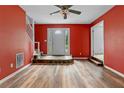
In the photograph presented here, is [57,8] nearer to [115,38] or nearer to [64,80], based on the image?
[115,38]

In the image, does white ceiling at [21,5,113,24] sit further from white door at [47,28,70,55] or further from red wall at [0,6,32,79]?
white door at [47,28,70,55]

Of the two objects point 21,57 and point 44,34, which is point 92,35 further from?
point 21,57

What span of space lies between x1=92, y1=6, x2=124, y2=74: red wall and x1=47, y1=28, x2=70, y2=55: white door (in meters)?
4.36

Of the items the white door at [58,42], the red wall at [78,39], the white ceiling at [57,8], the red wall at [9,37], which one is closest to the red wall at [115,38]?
the white ceiling at [57,8]

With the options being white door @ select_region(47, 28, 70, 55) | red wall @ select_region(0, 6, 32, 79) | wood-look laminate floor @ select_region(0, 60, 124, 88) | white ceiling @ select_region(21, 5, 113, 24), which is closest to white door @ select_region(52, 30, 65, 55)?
white door @ select_region(47, 28, 70, 55)

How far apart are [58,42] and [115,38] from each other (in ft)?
19.5

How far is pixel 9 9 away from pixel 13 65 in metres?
1.83

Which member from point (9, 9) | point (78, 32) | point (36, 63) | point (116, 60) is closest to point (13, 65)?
point (9, 9)

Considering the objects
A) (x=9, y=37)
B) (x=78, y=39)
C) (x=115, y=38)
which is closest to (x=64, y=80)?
(x=9, y=37)

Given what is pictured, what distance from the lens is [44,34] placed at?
1078 cm

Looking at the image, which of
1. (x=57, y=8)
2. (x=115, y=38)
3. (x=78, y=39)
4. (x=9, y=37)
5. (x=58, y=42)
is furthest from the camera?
(x=58, y=42)

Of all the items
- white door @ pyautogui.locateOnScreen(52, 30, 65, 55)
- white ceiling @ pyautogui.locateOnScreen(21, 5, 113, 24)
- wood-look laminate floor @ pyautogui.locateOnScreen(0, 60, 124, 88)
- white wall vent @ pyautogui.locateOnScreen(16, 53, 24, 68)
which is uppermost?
white ceiling @ pyautogui.locateOnScreen(21, 5, 113, 24)

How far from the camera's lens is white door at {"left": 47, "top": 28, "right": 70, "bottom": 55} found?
35.9ft

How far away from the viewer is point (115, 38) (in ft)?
18.5
